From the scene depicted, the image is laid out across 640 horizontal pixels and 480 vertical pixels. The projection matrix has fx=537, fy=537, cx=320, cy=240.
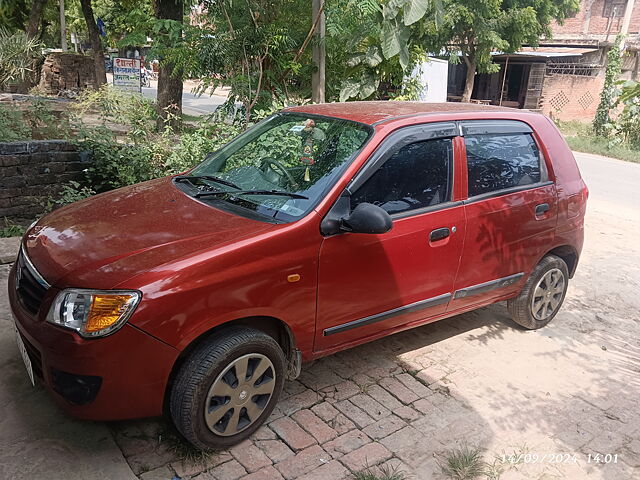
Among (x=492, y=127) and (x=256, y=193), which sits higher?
(x=492, y=127)

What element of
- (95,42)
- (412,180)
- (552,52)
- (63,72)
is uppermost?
(552,52)

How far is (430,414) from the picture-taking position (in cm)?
338

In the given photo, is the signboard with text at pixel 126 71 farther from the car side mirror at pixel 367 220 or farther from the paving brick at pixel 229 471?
the paving brick at pixel 229 471

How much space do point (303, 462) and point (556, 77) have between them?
24.4m

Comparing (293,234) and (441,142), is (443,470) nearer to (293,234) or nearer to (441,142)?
(293,234)

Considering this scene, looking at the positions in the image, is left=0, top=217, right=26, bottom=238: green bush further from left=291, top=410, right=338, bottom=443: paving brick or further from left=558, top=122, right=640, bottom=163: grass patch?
left=558, top=122, right=640, bottom=163: grass patch

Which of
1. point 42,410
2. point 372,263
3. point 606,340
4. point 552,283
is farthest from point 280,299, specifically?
point 606,340

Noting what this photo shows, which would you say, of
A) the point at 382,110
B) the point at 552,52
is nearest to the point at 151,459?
the point at 382,110

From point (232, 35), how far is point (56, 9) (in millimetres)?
25303

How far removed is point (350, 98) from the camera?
8.75m

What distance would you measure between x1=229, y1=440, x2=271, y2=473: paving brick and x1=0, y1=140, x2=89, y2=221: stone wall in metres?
4.14

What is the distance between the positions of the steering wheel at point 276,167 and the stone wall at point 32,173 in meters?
3.37

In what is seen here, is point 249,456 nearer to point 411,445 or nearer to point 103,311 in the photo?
point 411,445

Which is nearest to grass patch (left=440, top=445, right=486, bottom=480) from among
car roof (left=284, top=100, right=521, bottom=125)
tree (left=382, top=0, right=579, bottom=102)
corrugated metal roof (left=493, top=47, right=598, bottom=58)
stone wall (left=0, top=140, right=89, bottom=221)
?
car roof (left=284, top=100, right=521, bottom=125)
